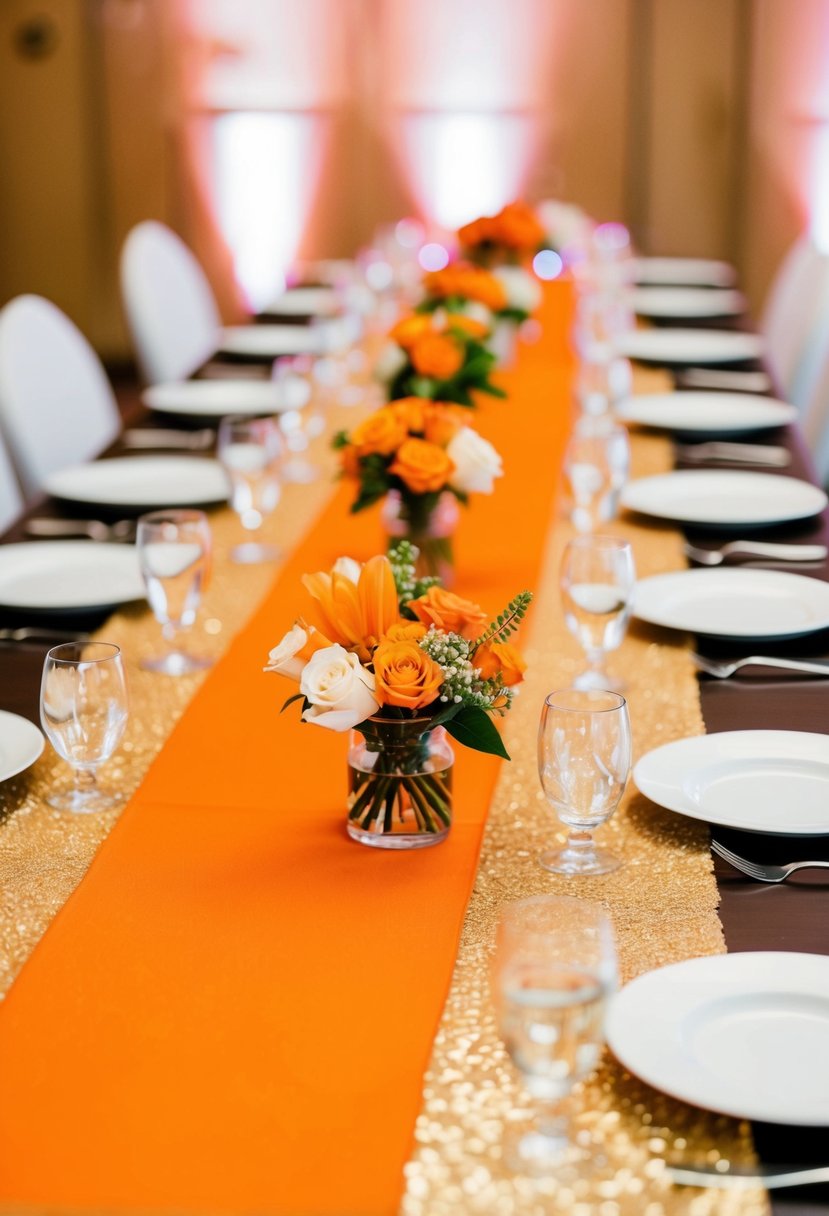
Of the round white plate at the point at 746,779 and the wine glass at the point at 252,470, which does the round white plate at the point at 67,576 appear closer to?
the wine glass at the point at 252,470

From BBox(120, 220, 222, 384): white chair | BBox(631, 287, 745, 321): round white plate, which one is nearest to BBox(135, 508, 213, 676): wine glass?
BBox(120, 220, 222, 384): white chair

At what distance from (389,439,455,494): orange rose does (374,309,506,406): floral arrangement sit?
388 mm

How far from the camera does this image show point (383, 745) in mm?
1362

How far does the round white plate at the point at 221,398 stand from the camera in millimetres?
3066

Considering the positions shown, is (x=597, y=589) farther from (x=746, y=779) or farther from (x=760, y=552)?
(x=760, y=552)

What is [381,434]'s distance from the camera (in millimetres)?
1952

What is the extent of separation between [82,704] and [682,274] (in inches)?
162

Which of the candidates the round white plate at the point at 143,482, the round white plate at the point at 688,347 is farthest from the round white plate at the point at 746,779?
the round white plate at the point at 688,347

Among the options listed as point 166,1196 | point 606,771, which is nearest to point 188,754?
point 606,771

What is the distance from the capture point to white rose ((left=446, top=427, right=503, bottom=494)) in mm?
1986

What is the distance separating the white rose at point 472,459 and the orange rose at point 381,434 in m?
0.07

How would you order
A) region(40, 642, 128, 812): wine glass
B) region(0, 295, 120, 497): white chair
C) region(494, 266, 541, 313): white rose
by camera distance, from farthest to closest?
1. region(494, 266, 541, 313): white rose
2. region(0, 295, 120, 497): white chair
3. region(40, 642, 128, 812): wine glass

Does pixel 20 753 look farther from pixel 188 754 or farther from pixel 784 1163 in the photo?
pixel 784 1163

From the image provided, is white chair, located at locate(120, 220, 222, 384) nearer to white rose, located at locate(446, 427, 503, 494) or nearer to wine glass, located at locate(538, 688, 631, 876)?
white rose, located at locate(446, 427, 503, 494)
